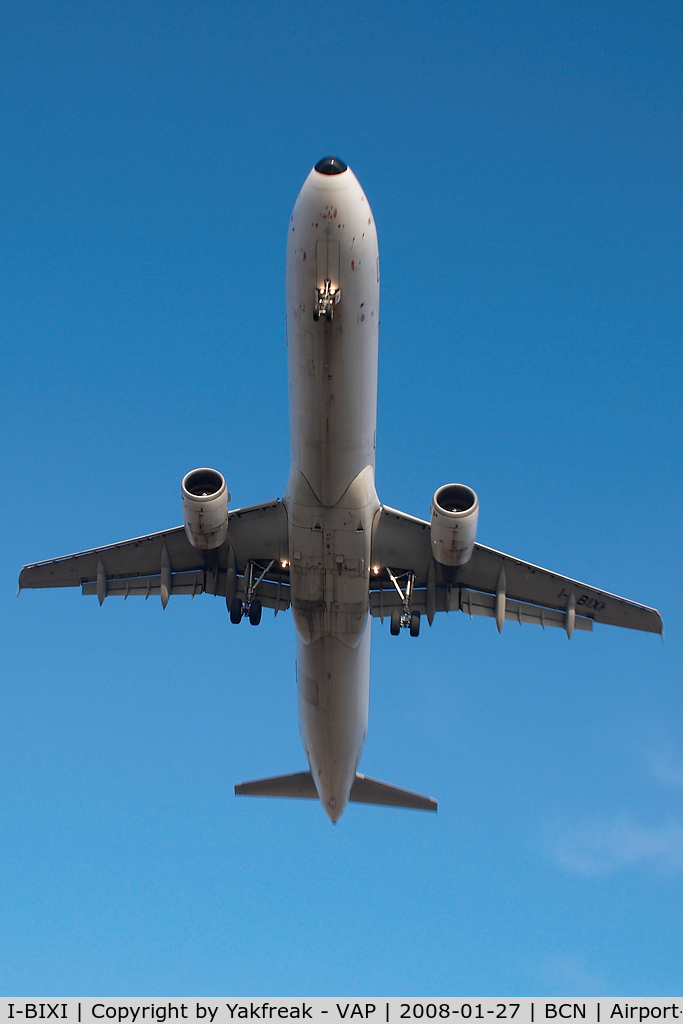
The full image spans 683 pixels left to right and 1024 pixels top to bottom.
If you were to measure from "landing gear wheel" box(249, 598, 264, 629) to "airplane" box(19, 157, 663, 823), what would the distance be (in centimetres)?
3

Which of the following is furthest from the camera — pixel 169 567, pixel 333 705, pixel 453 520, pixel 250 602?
pixel 169 567

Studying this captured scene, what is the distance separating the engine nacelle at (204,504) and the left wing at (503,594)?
4730 millimetres

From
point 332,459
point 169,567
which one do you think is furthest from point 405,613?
point 169,567

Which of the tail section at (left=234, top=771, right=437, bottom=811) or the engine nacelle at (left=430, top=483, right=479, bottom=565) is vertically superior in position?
the engine nacelle at (left=430, top=483, right=479, bottom=565)

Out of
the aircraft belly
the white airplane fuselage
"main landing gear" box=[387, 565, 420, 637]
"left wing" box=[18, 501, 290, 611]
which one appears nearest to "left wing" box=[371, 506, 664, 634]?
"main landing gear" box=[387, 565, 420, 637]

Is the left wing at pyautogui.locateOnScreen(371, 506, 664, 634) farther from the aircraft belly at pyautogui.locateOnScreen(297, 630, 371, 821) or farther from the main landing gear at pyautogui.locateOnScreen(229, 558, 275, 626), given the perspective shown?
the main landing gear at pyautogui.locateOnScreen(229, 558, 275, 626)

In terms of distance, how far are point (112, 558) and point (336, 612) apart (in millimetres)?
7202

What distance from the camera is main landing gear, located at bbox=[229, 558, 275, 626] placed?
27703 mm

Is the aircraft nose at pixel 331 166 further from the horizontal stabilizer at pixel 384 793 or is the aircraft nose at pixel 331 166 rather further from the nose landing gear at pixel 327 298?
the horizontal stabilizer at pixel 384 793

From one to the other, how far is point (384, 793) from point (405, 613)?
8.80 meters

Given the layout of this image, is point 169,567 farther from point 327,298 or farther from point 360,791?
point 327,298

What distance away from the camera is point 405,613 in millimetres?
27281

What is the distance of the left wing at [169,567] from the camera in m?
28.2

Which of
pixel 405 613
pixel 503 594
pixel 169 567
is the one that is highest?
pixel 169 567
